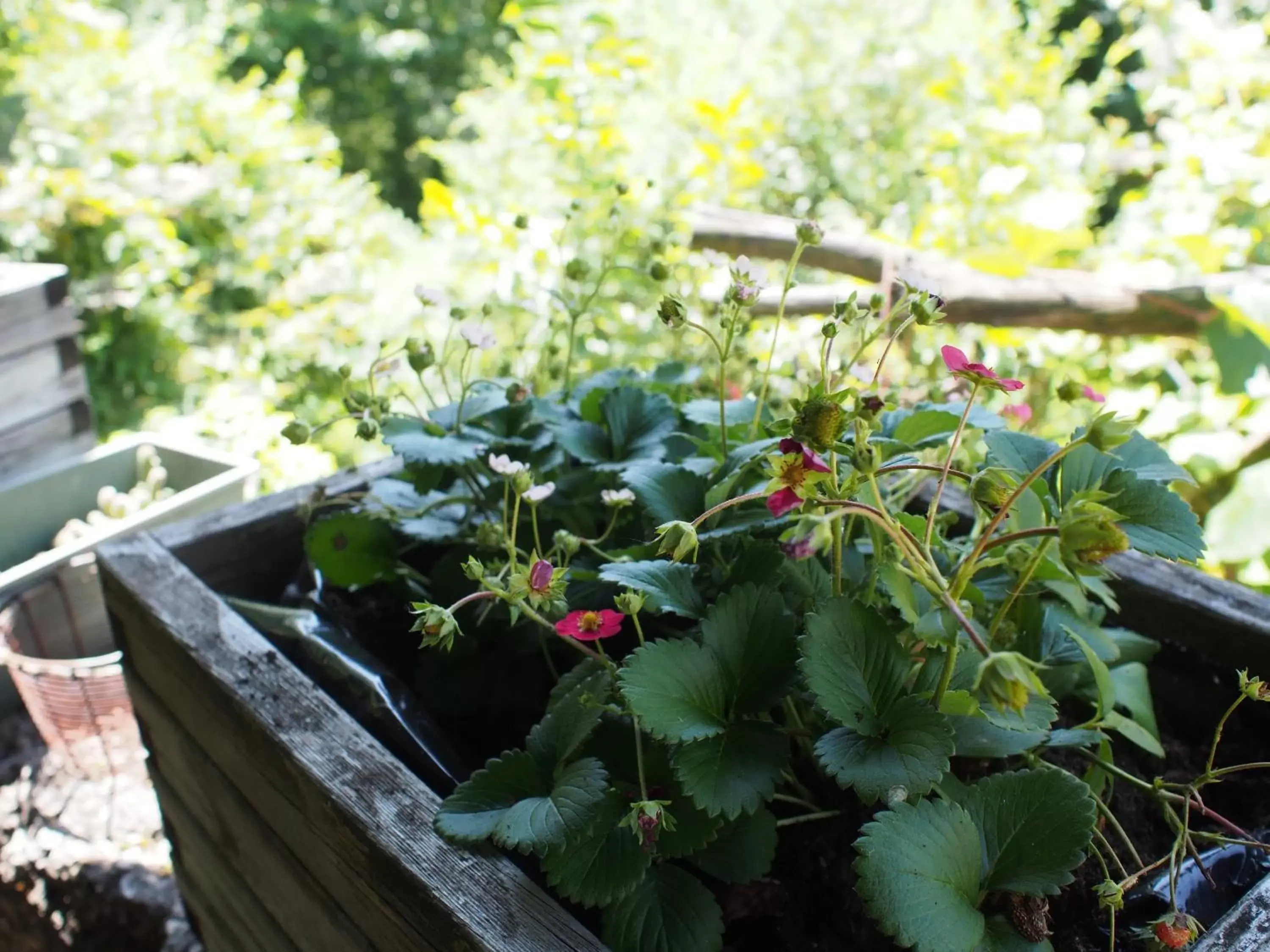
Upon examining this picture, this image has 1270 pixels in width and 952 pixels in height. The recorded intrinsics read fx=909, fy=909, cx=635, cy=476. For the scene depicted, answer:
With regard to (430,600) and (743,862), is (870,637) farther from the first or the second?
(430,600)

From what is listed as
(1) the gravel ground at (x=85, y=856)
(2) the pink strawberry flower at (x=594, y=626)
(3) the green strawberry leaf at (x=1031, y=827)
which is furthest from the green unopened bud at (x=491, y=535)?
(1) the gravel ground at (x=85, y=856)

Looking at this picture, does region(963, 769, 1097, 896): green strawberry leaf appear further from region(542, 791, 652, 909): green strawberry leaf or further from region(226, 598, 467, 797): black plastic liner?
region(226, 598, 467, 797): black plastic liner

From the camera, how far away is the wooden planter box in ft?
1.57

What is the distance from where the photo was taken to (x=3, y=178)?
2.77 metres

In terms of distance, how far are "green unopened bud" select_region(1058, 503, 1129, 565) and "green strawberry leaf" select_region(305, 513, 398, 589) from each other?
1.75 ft

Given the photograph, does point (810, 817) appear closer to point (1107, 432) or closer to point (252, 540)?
point (1107, 432)

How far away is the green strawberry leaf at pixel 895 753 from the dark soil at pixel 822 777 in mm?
104

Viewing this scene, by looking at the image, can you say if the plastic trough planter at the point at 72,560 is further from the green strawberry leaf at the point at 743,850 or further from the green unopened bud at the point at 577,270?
the green strawberry leaf at the point at 743,850

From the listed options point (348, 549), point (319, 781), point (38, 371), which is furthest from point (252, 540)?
point (38, 371)

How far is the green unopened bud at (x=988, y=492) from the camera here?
1.44ft

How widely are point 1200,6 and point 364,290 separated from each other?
2.85 m

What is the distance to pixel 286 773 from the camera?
23.1 inches

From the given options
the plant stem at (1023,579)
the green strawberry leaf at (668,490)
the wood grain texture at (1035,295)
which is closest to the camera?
the plant stem at (1023,579)

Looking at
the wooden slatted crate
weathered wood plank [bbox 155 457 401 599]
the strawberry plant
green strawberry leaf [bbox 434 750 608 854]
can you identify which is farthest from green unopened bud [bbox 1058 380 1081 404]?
the wooden slatted crate
